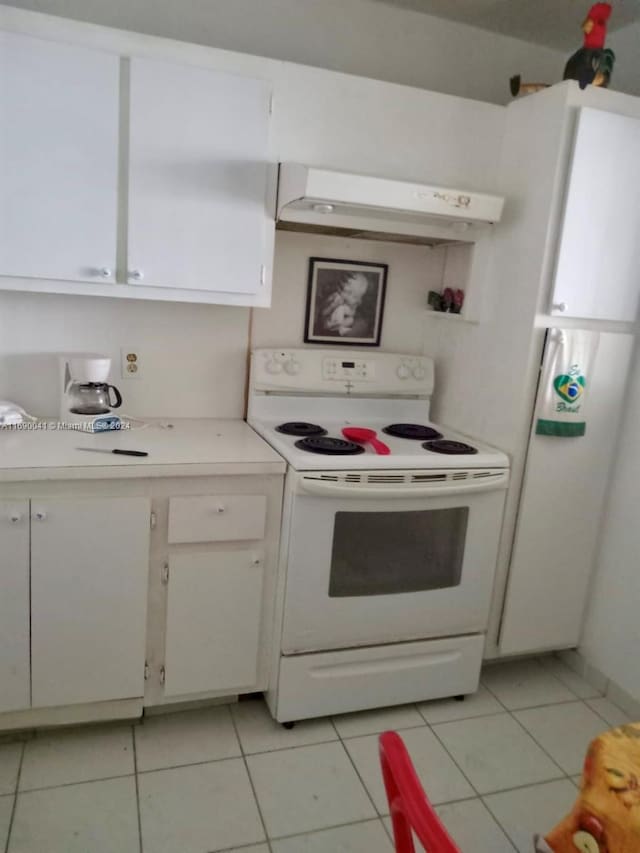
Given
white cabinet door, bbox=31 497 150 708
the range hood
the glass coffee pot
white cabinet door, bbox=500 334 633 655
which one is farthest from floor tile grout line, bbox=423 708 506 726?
the range hood

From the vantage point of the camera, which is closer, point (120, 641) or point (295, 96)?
point (120, 641)

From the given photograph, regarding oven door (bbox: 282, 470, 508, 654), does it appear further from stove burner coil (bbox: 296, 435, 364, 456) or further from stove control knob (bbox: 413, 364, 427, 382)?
stove control knob (bbox: 413, 364, 427, 382)

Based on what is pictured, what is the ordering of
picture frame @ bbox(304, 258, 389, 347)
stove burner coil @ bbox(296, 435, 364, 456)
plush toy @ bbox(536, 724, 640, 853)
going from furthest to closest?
picture frame @ bbox(304, 258, 389, 347) → stove burner coil @ bbox(296, 435, 364, 456) → plush toy @ bbox(536, 724, 640, 853)

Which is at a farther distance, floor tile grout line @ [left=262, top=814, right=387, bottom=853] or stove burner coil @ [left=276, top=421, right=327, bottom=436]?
stove burner coil @ [left=276, top=421, right=327, bottom=436]

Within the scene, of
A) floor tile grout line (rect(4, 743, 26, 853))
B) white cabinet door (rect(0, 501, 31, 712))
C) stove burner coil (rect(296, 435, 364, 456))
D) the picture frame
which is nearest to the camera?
floor tile grout line (rect(4, 743, 26, 853))

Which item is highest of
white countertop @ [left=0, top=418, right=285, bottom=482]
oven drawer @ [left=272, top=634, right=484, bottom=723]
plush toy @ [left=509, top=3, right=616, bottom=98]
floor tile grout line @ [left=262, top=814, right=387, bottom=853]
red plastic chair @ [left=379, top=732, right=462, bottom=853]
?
plush toy @ [left=509, top=3, right=616, bottom=98]

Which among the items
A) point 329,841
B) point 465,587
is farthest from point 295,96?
point 329,841

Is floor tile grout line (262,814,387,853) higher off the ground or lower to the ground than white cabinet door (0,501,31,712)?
lower

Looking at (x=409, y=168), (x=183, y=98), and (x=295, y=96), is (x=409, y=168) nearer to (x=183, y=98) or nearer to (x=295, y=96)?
(x=295, y=96)

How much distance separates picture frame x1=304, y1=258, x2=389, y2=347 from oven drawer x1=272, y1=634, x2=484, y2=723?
3.97 ft

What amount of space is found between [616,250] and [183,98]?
1.50 meters

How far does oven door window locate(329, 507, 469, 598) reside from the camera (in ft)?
6.75

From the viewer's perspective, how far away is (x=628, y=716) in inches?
91.2

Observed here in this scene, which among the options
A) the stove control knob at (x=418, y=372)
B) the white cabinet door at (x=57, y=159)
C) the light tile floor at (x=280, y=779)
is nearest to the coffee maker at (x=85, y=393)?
the white cabinet door at (x=57, y=159)
